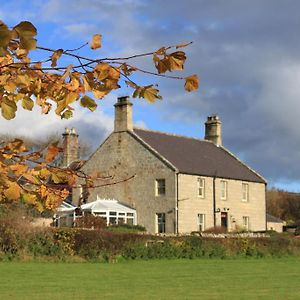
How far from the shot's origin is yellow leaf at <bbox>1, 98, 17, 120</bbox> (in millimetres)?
3407

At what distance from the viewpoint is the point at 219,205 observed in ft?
163

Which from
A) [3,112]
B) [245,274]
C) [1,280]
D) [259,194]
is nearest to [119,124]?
[259,194]

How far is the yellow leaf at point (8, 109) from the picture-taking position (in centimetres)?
341

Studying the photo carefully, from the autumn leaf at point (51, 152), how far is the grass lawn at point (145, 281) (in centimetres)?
1052

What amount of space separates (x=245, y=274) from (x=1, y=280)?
879 cm

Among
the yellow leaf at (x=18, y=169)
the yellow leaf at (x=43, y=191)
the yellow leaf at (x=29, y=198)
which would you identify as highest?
the yellow leaf at (x=18, y=169)

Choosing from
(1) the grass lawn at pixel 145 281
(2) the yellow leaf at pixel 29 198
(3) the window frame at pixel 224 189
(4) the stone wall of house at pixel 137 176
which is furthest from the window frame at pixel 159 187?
(2) the yellow leaf at pixel 29 198

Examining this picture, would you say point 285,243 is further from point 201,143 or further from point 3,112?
point 3,112

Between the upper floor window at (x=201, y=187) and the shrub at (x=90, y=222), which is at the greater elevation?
the upper floor window at (x=201, y=187)

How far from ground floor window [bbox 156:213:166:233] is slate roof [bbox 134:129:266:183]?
3744mm

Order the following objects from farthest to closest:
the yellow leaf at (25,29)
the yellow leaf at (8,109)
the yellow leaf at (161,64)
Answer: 1. the yellow leaf at (161,64)
2. the yellow leaf at (8,109)
3. the yellow leaf at (25,29)

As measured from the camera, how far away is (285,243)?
118ft

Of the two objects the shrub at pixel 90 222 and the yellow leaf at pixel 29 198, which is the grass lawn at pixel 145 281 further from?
the shrub at pixel 90 222

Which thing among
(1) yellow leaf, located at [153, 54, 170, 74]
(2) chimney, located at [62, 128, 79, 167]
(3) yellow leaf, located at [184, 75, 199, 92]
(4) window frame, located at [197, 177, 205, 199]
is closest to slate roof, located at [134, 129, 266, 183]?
(4) window frame, located at [197, 177, 205, 199]
